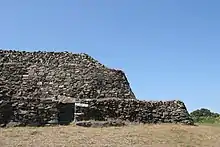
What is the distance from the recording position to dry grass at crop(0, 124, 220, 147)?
1577 cm

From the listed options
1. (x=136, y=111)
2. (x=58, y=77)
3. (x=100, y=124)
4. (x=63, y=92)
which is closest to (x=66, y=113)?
(x=100, y=124)

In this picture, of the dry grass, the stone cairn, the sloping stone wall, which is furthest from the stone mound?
the dry grass

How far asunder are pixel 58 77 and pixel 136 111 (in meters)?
6.18

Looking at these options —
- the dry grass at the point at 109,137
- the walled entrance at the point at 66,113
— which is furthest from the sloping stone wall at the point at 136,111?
the dry grass at the point at 109,137

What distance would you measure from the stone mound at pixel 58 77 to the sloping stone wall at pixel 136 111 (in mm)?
2189

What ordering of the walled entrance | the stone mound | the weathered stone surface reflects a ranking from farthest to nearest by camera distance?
the stone mound, the walled entrance, the weathered stone surface

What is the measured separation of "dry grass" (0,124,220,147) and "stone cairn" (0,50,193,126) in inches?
68.8

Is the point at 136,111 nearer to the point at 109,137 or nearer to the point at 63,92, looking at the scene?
the point at 63,92

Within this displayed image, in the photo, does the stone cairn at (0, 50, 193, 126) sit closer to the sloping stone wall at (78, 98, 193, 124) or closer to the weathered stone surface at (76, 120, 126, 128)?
the sloping stone wall at (78, 98, 193, 124)

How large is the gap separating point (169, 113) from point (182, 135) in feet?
15.7

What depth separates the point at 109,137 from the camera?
57.0ft

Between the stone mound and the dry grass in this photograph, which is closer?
the dry grass

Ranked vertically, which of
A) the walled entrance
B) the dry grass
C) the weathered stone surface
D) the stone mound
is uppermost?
the stone mound

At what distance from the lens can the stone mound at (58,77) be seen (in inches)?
994
